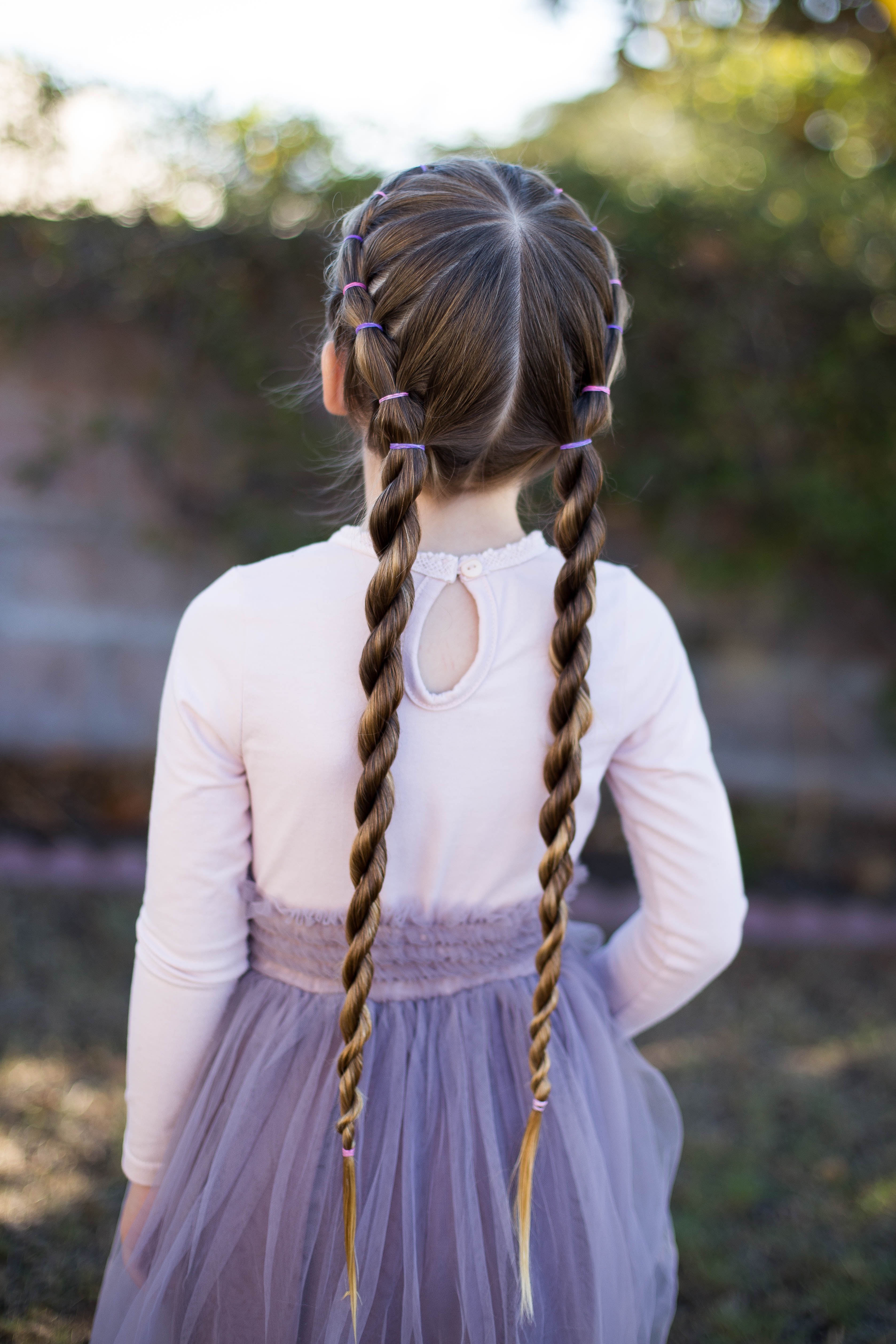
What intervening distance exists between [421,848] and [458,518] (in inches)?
14.5

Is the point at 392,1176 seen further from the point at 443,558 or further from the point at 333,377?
the point at 333,377

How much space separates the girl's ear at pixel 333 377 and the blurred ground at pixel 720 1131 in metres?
1.58

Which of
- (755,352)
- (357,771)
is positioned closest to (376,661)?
(357,771)

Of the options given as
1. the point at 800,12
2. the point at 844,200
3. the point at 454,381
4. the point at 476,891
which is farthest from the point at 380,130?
the point at 476,891

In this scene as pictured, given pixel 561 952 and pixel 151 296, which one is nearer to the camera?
pixel 561 952

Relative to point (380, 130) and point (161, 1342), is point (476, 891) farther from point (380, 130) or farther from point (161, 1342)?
point (380, 130)

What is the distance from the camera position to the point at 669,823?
115 centimetres

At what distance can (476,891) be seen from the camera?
1.11 m

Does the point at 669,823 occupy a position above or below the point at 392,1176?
above

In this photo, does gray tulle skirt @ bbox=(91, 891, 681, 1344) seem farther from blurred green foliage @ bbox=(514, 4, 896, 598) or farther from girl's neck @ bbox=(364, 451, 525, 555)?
blurred green foliage @ bbox=(514, 4, 896, 598)

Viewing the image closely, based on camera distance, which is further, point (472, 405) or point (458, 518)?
point (458, 518)

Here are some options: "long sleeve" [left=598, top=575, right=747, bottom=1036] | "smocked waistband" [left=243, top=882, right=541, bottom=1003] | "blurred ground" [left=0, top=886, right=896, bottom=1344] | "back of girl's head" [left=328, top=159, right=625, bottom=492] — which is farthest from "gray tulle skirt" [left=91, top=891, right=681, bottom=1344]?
"blurred ground" [left=0, top=886, right=896, bottom=1344]

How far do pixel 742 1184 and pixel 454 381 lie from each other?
1946 millimetres

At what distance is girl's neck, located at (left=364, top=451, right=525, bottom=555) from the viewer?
3.44 feet
